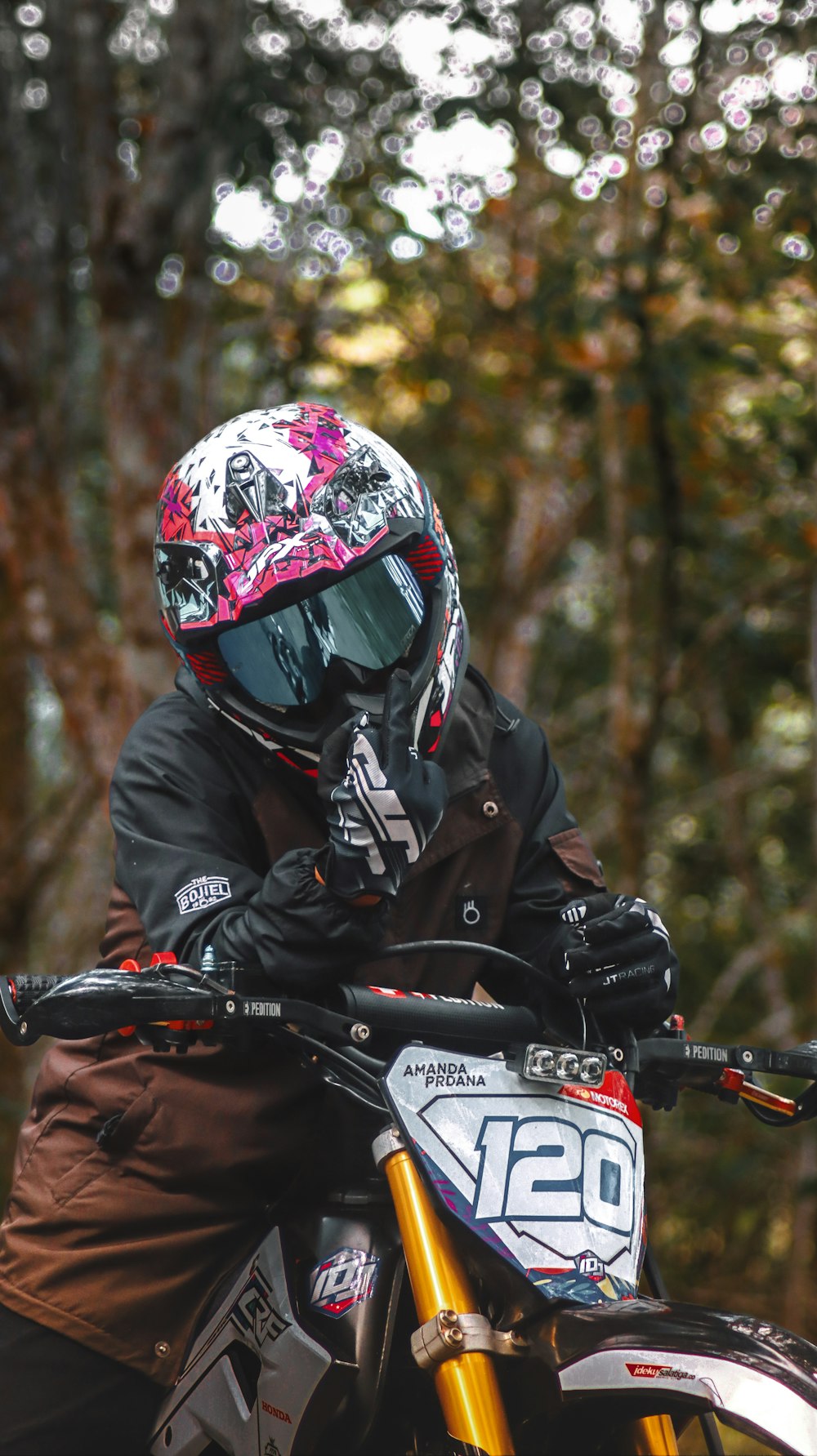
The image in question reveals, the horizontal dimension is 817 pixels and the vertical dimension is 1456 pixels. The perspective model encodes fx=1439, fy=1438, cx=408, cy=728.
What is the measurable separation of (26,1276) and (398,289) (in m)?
7.84

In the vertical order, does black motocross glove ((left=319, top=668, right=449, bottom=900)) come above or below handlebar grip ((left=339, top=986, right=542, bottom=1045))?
above

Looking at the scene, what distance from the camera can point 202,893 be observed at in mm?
1977

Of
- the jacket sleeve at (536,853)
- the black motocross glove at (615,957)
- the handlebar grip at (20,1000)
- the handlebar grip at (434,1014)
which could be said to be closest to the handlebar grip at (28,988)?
the handlebar grip at (20,1000)

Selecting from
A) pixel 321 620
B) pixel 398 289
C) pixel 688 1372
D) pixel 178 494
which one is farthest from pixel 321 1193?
pixel 398 289

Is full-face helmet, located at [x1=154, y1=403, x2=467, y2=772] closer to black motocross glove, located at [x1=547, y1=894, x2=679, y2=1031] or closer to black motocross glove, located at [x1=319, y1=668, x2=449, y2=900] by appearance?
black motocross glove, located at [x1=319, y1=668, x2=449, y2=900]

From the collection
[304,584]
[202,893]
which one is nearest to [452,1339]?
[202,893]

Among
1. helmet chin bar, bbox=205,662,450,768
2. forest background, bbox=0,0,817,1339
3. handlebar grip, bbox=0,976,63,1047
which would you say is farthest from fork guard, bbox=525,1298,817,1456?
forest background, bbox=0,0,817,1339

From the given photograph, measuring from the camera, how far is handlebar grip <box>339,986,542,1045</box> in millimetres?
1742

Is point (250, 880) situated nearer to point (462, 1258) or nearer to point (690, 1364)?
point (462, 1258)

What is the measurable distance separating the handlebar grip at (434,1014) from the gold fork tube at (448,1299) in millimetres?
160

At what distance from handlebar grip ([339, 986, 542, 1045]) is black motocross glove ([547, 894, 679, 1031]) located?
93 mm

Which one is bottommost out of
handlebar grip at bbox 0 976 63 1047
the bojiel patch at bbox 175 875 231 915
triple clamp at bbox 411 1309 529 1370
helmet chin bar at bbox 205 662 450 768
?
A: triple clamp at bbox 411 1309 529 1370

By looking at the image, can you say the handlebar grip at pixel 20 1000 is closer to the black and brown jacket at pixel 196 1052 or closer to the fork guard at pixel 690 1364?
the black and brown jacket at pixel 196 1052

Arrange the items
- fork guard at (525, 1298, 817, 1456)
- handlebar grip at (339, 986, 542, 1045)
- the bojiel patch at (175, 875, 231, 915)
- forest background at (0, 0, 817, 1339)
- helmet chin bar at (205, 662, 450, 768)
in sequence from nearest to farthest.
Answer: fork guard at (525, 1298, 817, 1456)
handlebar grip at (339, 986, 542, 1045)
the bojiel patch at (175, 875, 231, 915)
helmet chin bar at (205, 662, 450, 768)
forest background at (0, 0, 817, 1339)
